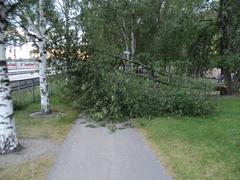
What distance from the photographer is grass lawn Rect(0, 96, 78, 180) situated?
18.3 ft

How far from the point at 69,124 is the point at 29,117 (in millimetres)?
1930

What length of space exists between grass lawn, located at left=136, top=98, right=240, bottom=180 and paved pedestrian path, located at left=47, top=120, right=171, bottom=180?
0.28 meters

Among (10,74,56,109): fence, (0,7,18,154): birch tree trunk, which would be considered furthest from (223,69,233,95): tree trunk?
(0,7,18,154): birch tree trunk

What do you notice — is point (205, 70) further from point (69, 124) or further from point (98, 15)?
point (69, 124)

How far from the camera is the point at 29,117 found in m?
11.2

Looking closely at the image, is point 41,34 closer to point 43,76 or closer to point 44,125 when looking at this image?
point 43,76

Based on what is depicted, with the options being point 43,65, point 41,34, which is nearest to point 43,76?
point 43,65

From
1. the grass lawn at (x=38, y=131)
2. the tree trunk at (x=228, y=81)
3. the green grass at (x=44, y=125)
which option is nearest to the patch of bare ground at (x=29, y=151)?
the grass lawn at (x=38, y=131)

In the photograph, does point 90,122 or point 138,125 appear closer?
point 138,125

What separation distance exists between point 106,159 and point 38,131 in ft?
10.6

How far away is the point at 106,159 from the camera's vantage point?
627cm

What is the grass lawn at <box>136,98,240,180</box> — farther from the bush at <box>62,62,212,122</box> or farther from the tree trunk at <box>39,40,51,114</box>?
the tree trunk at <box>39,40,51,114</box>

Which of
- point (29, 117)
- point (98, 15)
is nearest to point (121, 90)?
point (29, 117)

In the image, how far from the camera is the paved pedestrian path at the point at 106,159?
17.6 ft
